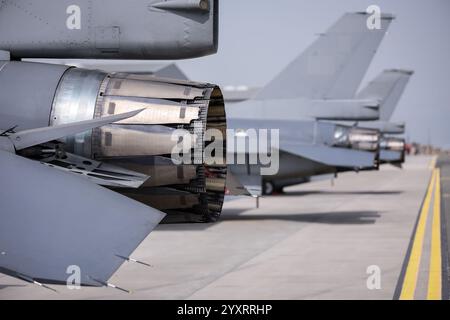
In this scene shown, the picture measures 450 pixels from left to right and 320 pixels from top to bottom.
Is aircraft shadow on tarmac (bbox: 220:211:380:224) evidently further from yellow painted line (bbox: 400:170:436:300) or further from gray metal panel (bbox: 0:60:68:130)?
gray metal panel (bbox: 0:60:68:130)

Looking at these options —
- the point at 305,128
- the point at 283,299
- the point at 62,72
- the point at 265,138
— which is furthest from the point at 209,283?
the point at 305,128

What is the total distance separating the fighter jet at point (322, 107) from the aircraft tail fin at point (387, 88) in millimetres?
24587

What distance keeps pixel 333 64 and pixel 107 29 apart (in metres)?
24.0

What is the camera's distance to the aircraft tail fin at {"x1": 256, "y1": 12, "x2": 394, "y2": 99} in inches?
1105

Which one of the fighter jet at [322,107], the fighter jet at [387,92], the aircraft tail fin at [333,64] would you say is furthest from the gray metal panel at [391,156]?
the fighter jet at [322,107]

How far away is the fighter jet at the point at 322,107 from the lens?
88.9 feet

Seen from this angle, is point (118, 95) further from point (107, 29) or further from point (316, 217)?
point (316, 217)

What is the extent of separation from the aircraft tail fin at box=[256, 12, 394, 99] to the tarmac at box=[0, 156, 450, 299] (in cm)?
399

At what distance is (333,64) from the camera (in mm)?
30031

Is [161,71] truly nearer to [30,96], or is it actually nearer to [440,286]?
[440,286]

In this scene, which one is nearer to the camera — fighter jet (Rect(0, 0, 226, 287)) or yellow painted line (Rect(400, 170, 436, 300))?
fighter jet (Rect(0, 0, 226, 287))

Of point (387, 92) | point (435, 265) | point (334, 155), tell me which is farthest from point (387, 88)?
point (435, 265)

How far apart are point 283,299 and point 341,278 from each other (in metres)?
2.15

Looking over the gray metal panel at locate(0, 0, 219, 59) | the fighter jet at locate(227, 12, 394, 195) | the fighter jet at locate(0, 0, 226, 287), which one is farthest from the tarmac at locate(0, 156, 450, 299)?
the gray metal panel at locate(0, 0, 219, 59)
